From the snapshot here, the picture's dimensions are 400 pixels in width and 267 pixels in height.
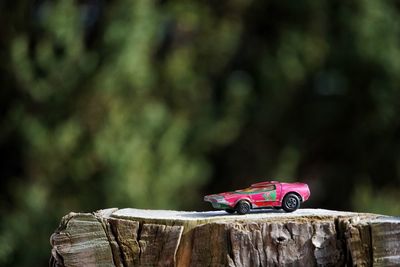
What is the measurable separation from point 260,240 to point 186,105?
495 centimetres

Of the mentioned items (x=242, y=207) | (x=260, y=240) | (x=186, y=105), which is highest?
(x=186, y=105)

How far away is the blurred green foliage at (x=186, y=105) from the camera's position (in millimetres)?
6785

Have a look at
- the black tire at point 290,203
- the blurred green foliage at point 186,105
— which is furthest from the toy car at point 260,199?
the blurred green foliage at point 186,105

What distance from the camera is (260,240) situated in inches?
132

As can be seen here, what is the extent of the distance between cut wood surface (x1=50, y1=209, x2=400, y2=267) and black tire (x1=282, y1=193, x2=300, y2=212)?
0.08m

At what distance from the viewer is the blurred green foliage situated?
679cm

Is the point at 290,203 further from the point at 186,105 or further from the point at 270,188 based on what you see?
the point at 186,105

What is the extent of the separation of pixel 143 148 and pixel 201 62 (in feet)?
5.65

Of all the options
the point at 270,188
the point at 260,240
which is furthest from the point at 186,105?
the point at 260,240

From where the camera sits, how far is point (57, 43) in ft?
22.6

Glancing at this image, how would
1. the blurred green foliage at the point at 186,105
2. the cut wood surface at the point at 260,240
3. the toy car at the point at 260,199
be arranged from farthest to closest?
the blurred green foliage at the point at 186,105, the toy car at the point at 260,199, the cut wood surface at the point at 260,240

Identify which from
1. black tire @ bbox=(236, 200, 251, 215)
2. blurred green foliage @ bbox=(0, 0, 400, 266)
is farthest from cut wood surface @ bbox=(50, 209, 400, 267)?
blurred green foliage @ bbox=(0, 0, 400, 266)

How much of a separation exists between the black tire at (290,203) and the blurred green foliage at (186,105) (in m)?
3.24

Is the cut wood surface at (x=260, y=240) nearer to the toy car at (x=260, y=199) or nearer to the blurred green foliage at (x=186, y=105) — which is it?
the toy car at (x=260, y=199)
